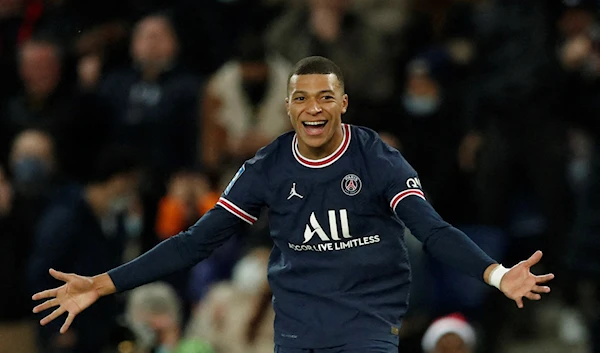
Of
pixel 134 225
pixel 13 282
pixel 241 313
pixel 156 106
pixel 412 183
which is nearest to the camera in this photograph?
pixel 412 183

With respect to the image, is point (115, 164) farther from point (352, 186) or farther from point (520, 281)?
point (520, 281)

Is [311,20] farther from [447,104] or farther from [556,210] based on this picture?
[556,210]

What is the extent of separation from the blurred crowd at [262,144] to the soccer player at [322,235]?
2254mm

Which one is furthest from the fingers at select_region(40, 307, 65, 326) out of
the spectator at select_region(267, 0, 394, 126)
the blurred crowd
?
the spectator at select_region(267, 0, 394, 126)

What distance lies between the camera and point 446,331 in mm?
8859

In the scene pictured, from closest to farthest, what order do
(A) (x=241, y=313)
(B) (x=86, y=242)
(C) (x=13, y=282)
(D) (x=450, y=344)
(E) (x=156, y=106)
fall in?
(D) (x=450, y=344) → (B) (x=86, y=242) → (A) (x=241, y=313) → (C) (x=13, y=282) → (E) (x=156, y=106)

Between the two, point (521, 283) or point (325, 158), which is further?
point (325, 158)

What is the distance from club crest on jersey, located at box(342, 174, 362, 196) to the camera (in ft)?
20.6

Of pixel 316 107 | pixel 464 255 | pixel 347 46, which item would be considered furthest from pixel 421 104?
pixel 464 255

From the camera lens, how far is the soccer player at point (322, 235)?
20.5ft

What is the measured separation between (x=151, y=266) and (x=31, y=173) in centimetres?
465

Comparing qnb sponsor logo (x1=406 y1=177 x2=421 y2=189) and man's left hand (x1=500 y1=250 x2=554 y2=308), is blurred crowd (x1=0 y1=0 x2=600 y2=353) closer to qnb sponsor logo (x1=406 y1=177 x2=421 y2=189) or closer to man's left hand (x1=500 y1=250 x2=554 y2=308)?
qnb sponsor logo (x1=406 y1=177 x2=421 y2=189)

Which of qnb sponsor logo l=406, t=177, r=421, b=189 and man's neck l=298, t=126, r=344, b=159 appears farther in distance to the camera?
man's neck l=298, t=126, r=344, b=159

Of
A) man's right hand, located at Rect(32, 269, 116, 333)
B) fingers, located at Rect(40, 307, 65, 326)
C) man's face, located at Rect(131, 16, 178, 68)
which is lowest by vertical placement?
fingers, located at Rect(40, 307, 65, 326)
